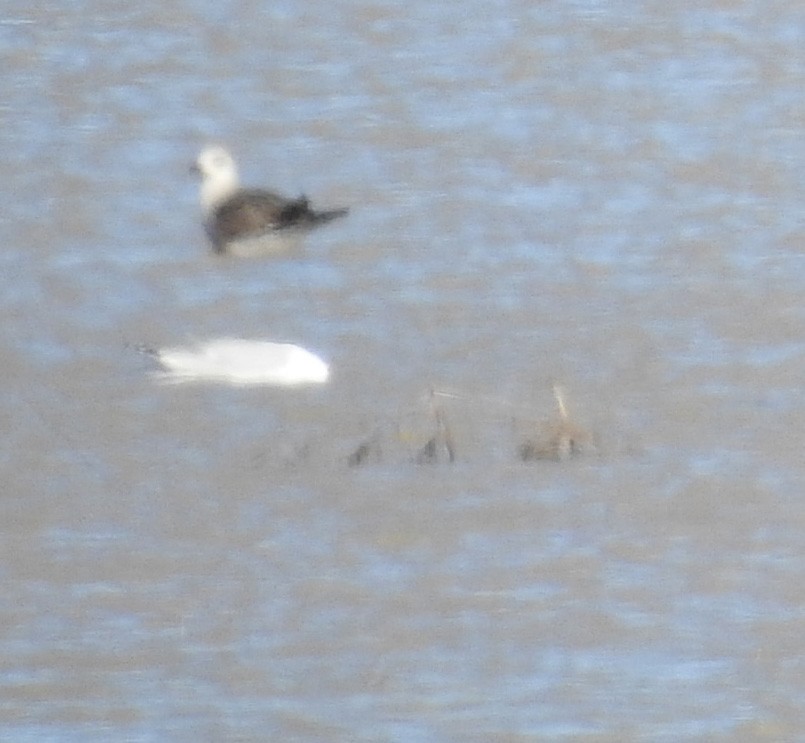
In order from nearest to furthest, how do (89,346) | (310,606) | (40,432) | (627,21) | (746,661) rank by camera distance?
(746,661), (310,606), (40,432), (89,346), (627,21)

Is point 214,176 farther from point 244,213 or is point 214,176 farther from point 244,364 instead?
point 244,364

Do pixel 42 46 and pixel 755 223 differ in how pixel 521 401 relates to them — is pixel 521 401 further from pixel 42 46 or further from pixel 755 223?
pixel 42 46

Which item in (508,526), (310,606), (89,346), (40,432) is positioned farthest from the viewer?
(89,346)

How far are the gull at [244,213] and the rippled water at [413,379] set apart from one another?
84mm

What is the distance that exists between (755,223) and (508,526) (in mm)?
2067

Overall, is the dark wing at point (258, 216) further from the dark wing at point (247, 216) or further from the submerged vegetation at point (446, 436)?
the submerged vegetation at point (446, 436)

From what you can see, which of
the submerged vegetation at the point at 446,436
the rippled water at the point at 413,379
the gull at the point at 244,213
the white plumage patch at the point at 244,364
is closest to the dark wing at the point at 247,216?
the gull at the point at 244,213

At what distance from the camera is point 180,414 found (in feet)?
16.2

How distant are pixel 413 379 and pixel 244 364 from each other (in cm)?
38

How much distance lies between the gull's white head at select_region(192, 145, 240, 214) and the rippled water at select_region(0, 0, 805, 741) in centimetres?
7

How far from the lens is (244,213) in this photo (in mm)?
6332

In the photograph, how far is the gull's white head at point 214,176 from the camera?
6508 mm

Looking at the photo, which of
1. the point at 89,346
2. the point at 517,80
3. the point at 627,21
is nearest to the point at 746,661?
the point at 89,346

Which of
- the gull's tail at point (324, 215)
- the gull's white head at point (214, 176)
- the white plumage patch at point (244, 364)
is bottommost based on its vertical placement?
the gull's white head at point (214, 176)
